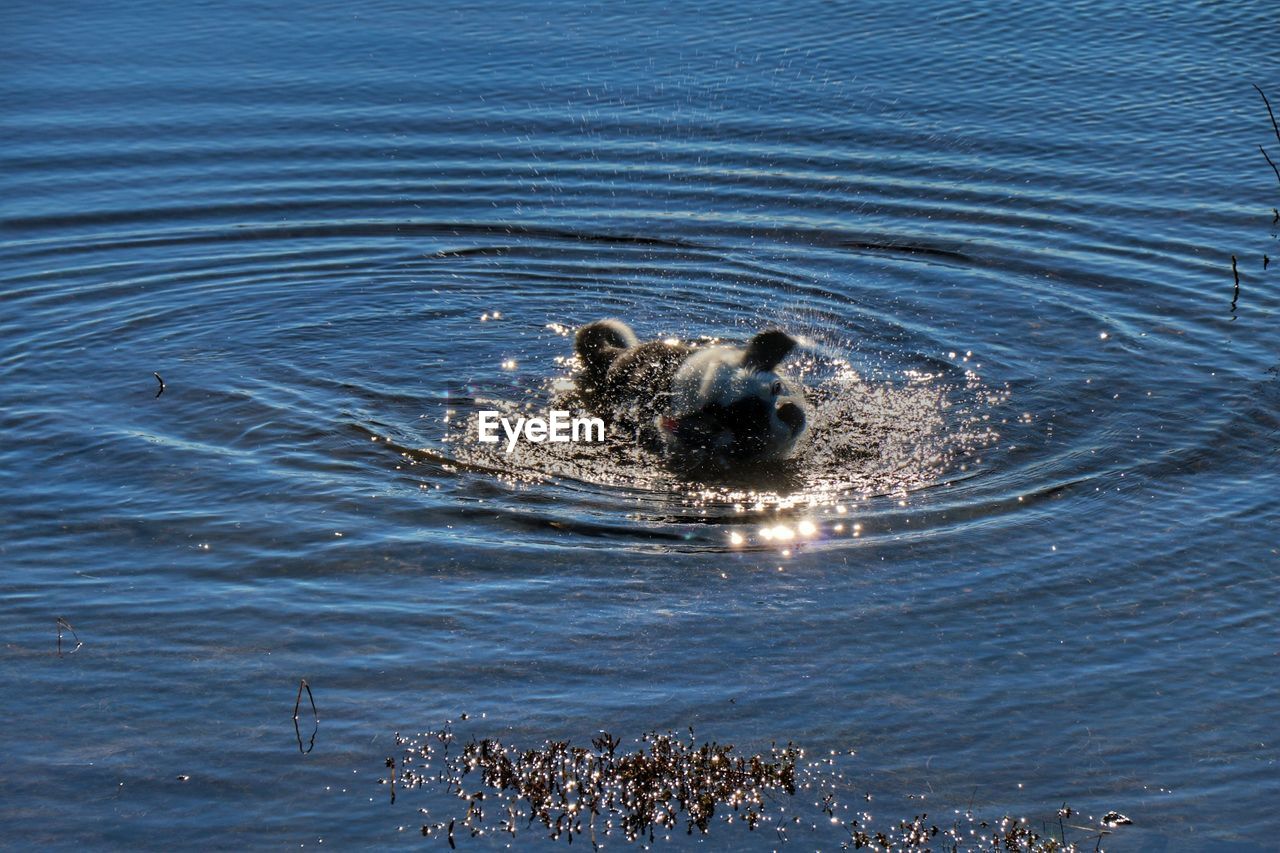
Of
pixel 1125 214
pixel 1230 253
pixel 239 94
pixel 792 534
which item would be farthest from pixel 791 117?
pixel 792 534

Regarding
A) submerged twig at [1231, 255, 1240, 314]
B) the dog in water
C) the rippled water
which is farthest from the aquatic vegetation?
submerged twig at [1231, 255, 1240, 314]

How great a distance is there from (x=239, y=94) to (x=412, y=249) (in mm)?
4932

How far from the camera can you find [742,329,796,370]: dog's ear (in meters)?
10.3

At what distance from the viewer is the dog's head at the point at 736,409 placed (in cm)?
1019

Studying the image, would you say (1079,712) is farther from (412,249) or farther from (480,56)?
(480,56)

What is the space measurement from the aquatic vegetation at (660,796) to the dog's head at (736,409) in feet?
11.5

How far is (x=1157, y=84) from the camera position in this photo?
673 inches

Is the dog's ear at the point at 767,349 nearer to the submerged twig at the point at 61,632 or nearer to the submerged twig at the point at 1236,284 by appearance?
the submerged twig at the point at 1236,284

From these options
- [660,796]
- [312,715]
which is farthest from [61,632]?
[660,796]

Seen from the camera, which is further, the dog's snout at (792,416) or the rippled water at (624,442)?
the dog's snout at (792,416)

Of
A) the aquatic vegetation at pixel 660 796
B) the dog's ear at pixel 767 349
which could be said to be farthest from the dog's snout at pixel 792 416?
the aquatic vegetation at pixel 660 796

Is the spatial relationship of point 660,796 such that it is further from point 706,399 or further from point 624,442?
point 706,399

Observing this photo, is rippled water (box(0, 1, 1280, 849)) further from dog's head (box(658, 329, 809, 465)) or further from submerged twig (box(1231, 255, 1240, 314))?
dog's head (box(658, 329, 809, 465))

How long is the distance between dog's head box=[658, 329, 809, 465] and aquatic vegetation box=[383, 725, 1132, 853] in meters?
3.49
